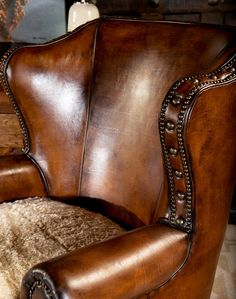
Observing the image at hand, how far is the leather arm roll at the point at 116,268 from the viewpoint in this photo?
695 millimetres

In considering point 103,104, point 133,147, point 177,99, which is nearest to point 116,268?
point 177,99

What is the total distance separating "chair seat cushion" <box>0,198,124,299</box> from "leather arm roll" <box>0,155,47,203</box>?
0.04 m

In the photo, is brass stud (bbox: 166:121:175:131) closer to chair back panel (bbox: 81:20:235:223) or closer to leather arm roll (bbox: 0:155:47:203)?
chair back panel (bbox: 81:20:235:223)

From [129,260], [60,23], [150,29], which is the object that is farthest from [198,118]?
[60,23]

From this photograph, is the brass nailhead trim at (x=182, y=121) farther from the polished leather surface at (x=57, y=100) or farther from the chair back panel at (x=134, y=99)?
the polished leather surface at (x=57, y=100)

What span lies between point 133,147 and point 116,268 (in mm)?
424

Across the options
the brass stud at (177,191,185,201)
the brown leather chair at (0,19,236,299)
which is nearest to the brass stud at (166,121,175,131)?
the brown leather chair at (0,19,236,299)

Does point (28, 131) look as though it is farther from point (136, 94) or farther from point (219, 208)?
point (219, 208)

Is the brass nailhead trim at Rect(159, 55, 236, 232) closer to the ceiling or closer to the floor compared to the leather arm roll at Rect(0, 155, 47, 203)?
closer to the ceiling

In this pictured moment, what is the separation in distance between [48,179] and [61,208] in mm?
128

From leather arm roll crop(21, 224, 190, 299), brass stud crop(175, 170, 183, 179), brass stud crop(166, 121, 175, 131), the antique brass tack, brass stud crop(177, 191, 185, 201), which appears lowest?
leather arm roll crop(21, 224, 190, 299)

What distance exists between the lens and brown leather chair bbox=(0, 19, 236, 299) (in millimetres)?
778

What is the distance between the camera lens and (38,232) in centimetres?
104

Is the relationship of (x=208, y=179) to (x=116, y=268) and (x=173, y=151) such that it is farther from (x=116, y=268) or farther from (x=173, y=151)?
(x=116, y=268)
